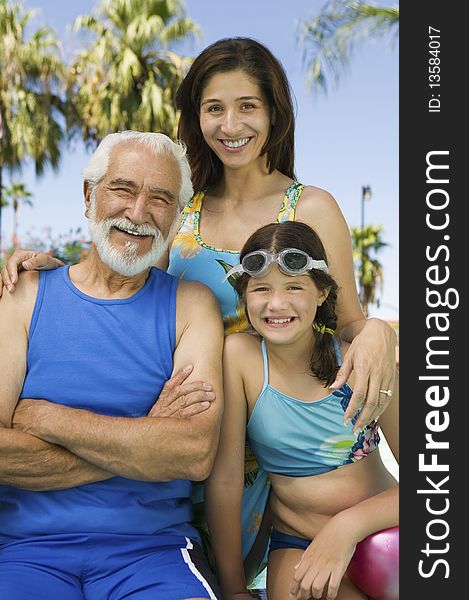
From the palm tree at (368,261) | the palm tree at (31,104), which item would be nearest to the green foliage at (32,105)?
the palm tree at (31,104)

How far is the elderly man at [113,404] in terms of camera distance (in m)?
2.51

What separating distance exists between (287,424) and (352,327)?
1.49 feet

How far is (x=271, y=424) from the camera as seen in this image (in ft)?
9.39

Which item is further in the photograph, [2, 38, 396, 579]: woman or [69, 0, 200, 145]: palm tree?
[69, 0, 200, 145]: palm tree

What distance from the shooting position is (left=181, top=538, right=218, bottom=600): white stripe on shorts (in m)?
2.48

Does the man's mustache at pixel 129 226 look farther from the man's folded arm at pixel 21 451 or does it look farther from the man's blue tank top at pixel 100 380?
the man's folded arm at pixel 21 451

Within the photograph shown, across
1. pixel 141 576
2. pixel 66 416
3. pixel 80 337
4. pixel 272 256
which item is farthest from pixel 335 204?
pixel 141 576

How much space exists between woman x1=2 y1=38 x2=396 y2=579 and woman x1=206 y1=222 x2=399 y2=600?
170 mm

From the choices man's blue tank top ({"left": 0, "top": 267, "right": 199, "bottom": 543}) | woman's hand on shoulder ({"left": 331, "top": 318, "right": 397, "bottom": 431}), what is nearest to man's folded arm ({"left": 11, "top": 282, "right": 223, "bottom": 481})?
man's blue tank top ({"left": 0, "top": 267, "right": 199, "bottom": 543})

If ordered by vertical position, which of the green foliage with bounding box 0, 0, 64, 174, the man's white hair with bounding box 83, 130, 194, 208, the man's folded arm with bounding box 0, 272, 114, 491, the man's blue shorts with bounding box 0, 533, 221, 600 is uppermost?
the green foliage with bounding box 0, 0, 64, 174

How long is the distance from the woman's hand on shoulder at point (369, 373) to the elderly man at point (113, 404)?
42 centimetres

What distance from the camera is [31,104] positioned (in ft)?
68.8

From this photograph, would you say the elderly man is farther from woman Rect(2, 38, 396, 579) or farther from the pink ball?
the pink ball

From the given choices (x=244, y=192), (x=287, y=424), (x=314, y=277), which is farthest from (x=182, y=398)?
(x=244, y=192)
